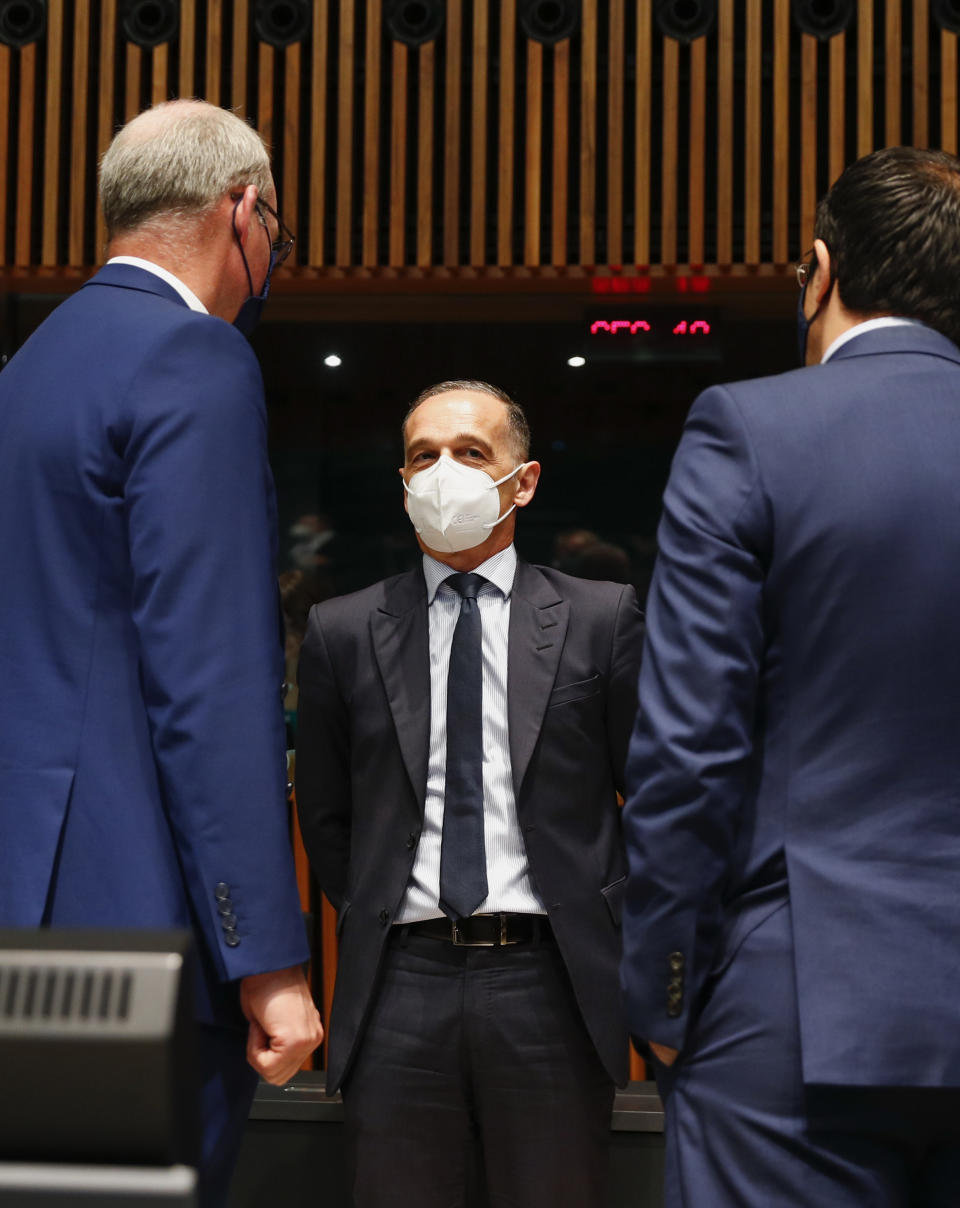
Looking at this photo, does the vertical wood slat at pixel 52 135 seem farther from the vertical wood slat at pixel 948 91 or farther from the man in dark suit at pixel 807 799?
the man in dark suit at pixel 807 799

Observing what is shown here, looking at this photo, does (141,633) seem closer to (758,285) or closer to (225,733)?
(225,733)

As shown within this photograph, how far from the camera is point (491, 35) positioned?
495 cm

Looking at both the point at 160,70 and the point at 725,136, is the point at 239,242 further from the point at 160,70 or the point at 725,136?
the point at 160,70

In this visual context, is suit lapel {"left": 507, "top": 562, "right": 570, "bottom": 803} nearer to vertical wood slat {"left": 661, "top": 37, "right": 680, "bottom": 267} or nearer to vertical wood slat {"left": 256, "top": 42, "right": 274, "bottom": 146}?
vertical wood slat {"left": 661, "top": 37, "right": 680, "bottom": 267}

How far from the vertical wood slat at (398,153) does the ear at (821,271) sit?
3.46 metres

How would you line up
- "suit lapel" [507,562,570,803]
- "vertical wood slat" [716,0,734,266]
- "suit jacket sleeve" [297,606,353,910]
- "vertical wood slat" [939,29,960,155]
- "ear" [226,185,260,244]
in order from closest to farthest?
"ear" [226,185,260,244], "suit lapel" [507,562,570,803], "suit jacket sleeve" [297,606,353,910], "vertical wood slat" [939,29,960,155], "vertical wood slat" [716,0,734,266]

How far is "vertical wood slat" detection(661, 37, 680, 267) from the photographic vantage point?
15.5ft

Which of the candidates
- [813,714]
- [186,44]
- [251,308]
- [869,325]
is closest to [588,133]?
[186,44]

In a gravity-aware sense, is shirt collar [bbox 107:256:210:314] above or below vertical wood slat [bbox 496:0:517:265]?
below

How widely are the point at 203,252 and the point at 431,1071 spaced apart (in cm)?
120

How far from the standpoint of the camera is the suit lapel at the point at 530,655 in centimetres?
205

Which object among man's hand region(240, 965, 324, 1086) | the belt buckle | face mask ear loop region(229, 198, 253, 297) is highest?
face mask ear loop region(229, 198, 253, 297)

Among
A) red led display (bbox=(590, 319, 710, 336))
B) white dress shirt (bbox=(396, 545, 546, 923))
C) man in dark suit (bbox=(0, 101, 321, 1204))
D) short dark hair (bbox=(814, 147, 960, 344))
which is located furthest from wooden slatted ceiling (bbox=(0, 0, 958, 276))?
man in dark suit (bbox=(0, 101, 321, 1204))

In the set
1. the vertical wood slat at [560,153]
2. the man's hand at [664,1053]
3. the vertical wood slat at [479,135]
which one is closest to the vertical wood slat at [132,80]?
the vertical wood slat at [479,135]
